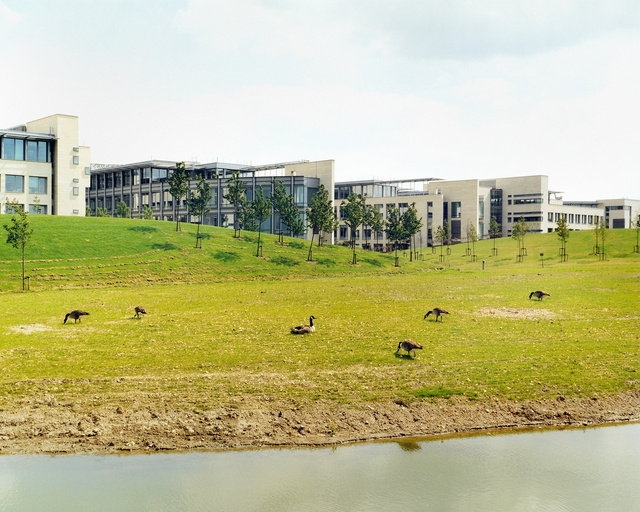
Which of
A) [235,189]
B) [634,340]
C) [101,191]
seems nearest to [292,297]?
[634,340]

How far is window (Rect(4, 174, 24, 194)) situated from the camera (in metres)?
114

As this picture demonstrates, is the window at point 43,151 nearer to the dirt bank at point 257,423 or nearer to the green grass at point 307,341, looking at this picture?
the green grass at point 307,341

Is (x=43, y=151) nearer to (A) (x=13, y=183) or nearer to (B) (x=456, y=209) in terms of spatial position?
(A) (x=13, y=183)

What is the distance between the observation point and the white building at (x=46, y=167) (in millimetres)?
115562

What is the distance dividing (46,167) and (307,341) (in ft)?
351

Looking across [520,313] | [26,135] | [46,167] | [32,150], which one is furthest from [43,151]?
[520,313]

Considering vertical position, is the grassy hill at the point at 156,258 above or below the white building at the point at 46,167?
below

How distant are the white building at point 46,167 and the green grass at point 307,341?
57.4 m

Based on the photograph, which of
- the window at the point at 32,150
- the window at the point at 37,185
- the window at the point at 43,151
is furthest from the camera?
the window at the point at 43,151

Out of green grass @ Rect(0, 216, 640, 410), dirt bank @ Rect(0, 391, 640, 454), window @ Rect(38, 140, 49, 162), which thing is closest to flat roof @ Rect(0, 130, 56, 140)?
window @ Rect(38, 140, 49, 162)

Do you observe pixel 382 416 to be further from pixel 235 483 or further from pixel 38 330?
pixel 38 330

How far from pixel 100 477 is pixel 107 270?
5425cm

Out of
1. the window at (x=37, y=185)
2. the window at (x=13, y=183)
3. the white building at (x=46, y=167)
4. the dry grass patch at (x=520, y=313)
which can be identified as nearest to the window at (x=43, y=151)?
the white building at (x=46, y=167)

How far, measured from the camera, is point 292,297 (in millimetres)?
51656
